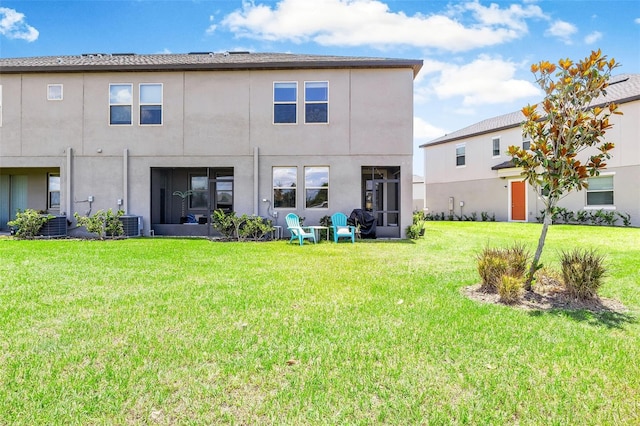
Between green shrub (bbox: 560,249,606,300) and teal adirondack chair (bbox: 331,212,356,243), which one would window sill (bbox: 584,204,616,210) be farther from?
green shrub (bbox: 560,249,606,300)

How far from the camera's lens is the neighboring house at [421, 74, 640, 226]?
17.0 m

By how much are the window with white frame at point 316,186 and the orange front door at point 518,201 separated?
14.0 metres

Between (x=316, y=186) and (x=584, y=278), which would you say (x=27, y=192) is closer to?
(x=316, y=186)

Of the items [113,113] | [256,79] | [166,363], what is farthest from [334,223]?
[166,363]

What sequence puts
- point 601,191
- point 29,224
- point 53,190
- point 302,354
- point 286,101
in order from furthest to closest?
point 601,191, point 53,190, point 286,101, point 29,224, point 302,354

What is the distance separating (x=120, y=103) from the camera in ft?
44.4

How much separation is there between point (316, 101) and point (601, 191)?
578 inches

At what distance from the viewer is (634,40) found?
15164mm

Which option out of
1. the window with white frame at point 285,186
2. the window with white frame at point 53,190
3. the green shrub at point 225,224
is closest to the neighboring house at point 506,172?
the window with white frame at point 285,186

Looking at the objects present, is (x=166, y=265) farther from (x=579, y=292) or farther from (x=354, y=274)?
(x=579, y=292)

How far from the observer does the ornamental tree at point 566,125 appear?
16.1 ft

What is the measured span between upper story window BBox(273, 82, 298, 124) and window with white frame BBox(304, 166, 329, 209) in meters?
1.88

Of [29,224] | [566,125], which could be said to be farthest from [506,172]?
[29,224]

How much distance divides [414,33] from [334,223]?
7.64m
